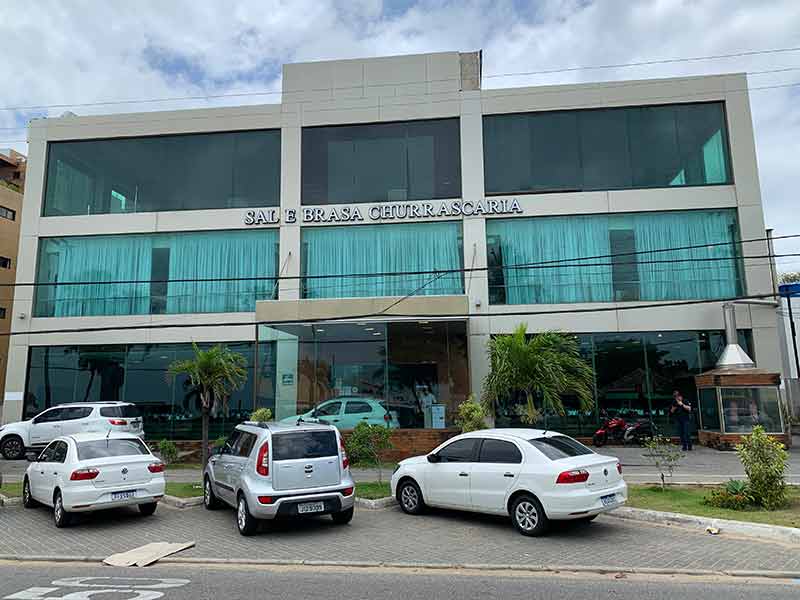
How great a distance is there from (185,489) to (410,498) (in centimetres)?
553

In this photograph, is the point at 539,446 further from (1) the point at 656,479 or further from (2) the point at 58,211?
(2) the point at 58,211

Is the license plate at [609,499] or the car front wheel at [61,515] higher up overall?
the license plate at [609,499]

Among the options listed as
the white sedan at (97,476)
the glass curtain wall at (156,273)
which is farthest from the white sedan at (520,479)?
the glass curtain wall at (156,273)

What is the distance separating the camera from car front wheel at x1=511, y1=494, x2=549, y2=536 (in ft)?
29.7

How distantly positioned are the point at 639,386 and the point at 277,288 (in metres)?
13.3

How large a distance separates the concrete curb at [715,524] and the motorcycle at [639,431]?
10529 mm

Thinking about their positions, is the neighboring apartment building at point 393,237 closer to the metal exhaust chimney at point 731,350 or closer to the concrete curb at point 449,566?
the metal exhaust chimney at point 731,350

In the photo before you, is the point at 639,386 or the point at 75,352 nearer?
the point at 639,386

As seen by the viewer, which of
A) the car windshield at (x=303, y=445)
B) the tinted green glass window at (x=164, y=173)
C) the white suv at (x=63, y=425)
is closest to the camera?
the car windshield at (x=303, y=445)

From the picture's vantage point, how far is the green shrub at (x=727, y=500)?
1041 cm

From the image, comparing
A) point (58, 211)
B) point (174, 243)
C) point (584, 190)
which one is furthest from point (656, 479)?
point (58, 211)

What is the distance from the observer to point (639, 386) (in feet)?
69.2

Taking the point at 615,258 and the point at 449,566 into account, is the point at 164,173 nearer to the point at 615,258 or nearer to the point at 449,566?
the point at 615,258

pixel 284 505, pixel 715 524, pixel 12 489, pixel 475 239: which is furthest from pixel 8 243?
pixel 715 524
